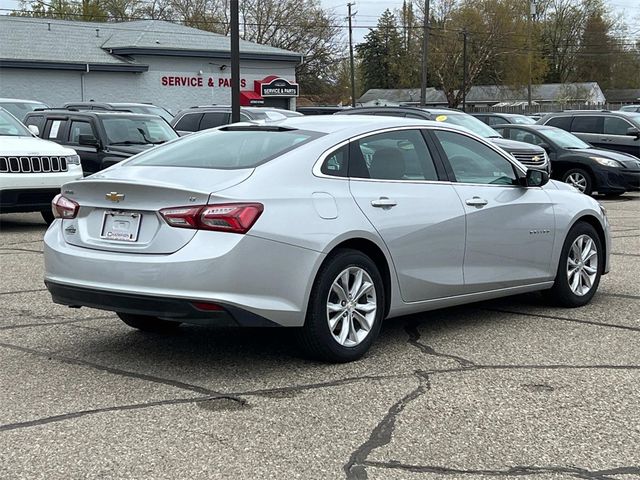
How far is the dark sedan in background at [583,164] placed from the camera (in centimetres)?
1905

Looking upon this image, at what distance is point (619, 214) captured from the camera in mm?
15945

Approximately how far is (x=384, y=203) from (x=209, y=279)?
144cm

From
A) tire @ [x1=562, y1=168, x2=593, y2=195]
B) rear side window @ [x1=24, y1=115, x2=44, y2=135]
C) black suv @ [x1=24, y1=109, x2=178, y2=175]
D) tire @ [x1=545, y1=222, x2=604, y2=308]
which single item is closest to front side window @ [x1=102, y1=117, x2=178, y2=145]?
black suv @ [x1=24, y1=109, x2=178, y2=175]

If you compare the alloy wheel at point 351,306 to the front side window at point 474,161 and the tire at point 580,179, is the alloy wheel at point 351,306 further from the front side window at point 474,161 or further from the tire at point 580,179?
the tire at point 580,179

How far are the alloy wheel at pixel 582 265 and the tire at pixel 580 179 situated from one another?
11.6 metres

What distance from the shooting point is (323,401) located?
5.02 metres

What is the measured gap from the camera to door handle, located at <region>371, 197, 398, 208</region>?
5.98 meters

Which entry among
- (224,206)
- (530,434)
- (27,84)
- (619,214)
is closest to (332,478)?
(530,434)

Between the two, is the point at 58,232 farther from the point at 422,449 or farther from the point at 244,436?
the point at 422,449

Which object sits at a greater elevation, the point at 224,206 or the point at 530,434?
the point at 224,206

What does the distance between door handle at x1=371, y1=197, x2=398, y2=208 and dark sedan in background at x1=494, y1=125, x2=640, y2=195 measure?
13649 mm

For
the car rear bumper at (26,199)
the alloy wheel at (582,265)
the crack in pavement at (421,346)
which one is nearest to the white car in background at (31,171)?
the car rear bumper at (26,199)

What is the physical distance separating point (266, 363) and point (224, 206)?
1.14 metres

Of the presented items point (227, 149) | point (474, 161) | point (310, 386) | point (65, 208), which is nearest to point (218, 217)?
point (227, 149)
